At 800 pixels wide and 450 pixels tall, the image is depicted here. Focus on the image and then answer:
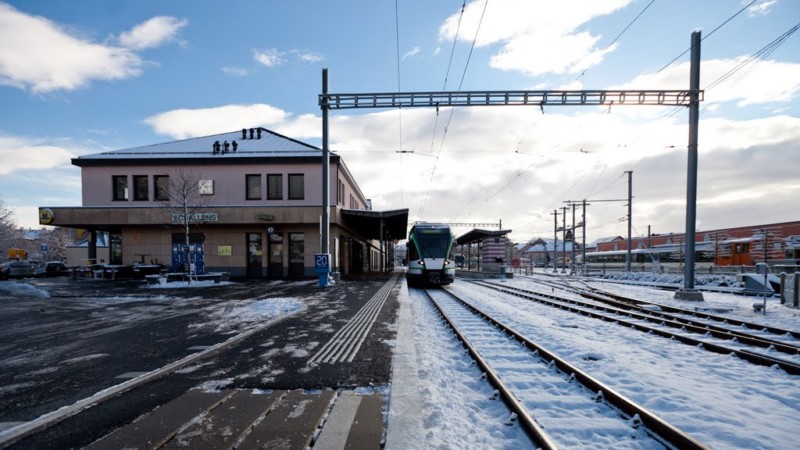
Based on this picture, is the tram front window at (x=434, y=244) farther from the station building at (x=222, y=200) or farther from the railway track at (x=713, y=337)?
the railway track at (x=713, y=337)

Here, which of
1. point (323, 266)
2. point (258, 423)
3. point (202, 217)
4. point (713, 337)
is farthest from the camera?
point (202, 217)

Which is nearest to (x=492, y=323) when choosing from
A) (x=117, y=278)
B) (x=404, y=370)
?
(x=404, y=370)

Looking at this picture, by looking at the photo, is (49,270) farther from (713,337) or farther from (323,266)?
(713,337)

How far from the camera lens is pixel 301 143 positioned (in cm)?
2867

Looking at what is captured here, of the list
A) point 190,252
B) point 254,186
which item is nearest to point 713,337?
point 254,186

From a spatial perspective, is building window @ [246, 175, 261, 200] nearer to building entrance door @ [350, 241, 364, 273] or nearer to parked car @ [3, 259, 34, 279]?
building entrance door @ [350, 241, 364, 273]

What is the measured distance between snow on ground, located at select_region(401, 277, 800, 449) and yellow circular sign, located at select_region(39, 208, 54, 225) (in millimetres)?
29087

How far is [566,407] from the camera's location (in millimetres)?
4246

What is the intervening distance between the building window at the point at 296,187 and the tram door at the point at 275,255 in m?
2.99

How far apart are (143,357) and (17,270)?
3541cm

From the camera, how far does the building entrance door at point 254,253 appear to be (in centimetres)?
2611

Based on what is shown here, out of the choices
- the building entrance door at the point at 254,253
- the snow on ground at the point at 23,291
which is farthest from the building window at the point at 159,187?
the snow on ground at the point at 23,291

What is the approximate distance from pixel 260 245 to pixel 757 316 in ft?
84.4

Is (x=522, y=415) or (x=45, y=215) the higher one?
(x=45, y=215)
